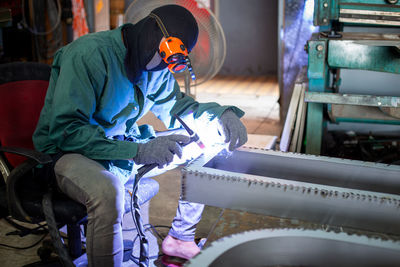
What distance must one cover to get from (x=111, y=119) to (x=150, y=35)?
0.41 m

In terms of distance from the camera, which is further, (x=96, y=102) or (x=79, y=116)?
(x=96, y=102)

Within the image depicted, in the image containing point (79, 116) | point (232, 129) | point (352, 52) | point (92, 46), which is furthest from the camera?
point (352, 52)

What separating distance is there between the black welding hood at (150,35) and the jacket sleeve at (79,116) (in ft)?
0.61

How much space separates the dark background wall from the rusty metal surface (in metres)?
6.34

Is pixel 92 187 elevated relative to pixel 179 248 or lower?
elevated

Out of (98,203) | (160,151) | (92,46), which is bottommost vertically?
(98,203)

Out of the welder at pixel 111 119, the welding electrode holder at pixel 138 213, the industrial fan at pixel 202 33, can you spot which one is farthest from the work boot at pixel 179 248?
the industrial fan at pixel 202 33

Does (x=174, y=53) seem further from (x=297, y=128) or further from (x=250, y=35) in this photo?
(x=250, y=35)

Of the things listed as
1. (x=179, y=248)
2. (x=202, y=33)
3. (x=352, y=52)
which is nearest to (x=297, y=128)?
(x=352, y=52)

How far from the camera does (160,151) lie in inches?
63.7

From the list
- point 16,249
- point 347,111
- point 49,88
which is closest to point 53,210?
point 49,88

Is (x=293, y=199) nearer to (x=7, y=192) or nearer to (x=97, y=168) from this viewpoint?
(x=97, y=168)

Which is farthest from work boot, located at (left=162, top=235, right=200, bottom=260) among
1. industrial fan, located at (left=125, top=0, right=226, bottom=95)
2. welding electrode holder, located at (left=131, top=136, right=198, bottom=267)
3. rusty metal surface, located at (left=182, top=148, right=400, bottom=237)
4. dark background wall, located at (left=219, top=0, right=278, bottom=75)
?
dark background wall, located at (left=219, top=0, right=278, bottom=75)

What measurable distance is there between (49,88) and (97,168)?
17.2 inches
